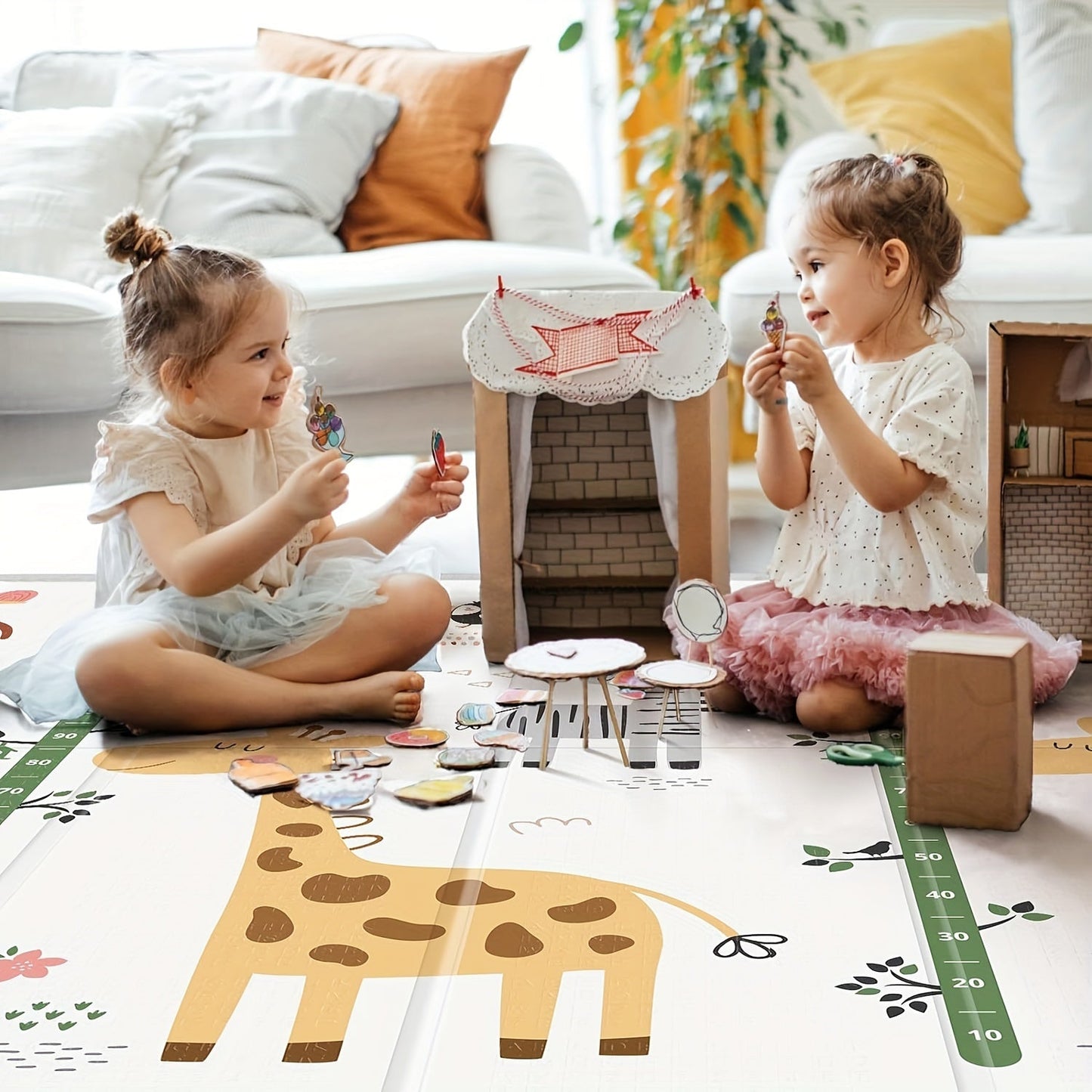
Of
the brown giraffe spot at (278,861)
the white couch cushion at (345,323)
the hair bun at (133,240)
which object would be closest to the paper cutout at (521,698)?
Answer: the brown giraffe spot at (278,861)

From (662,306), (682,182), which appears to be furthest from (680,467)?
(682,182)

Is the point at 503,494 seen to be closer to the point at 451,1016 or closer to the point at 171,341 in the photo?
the point at 171,341

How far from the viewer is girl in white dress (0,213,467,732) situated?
1.36 m

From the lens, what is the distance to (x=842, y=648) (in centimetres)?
136

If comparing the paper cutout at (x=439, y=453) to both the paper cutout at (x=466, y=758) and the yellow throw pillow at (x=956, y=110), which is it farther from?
the yellow throw pillow at (x=956, y=110)

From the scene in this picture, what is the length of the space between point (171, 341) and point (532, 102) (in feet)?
5.98

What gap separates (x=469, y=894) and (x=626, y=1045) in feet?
0.73

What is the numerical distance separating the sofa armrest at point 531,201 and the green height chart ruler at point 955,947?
4.92 ft

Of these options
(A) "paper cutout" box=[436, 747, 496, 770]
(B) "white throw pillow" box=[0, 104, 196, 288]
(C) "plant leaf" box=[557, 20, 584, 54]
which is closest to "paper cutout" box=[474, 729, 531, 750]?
(A) "paper cutout" box=[436, 747, 496, 770]

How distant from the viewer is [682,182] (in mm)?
2861

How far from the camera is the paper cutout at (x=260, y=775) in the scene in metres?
1.22

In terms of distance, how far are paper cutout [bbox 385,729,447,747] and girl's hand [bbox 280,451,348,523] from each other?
0.78ft

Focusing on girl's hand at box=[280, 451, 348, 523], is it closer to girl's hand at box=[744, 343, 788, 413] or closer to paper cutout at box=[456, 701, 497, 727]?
paper cutout at box=[456, 701, 497, 727]

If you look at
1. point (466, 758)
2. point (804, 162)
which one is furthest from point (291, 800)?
point (804, 162)
